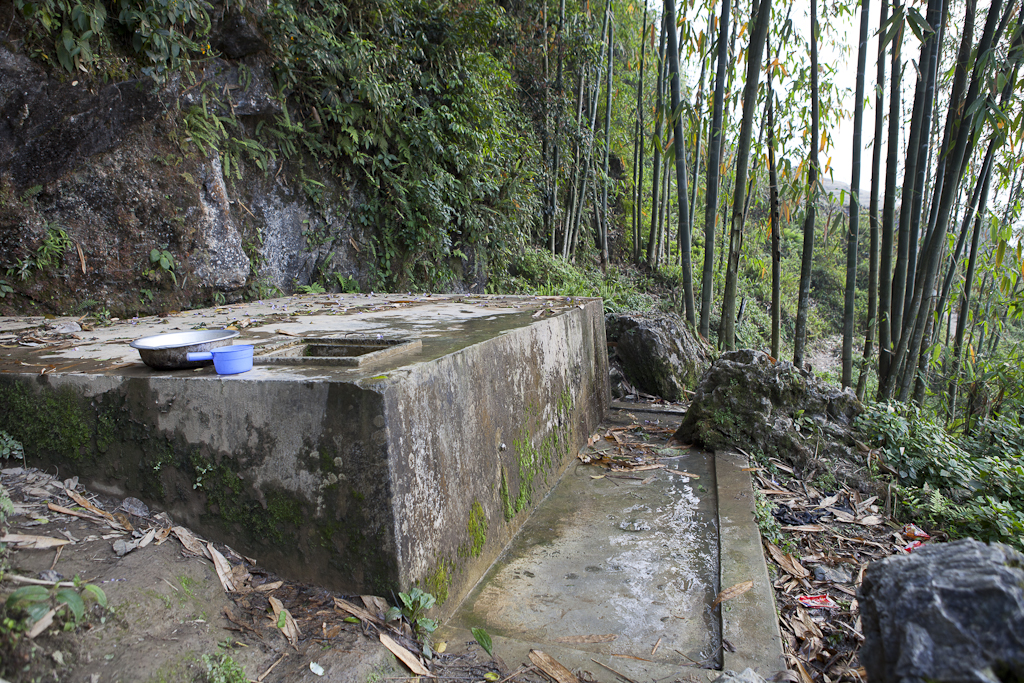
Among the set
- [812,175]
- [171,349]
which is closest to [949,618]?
[171,349]

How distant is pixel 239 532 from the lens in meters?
2.09

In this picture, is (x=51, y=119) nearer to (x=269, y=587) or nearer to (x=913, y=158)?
(x=269, y=587)

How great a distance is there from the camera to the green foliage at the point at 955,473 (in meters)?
2.87

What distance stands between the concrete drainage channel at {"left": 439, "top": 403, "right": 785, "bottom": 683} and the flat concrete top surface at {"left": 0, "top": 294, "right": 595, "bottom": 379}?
1020 mm

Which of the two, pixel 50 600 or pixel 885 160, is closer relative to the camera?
pixel 50 600

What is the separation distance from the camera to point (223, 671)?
159cm

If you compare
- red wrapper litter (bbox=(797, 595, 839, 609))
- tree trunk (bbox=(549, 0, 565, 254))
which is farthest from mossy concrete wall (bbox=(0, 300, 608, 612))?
tree trunk (bbox=(549, 0, 565, 254))

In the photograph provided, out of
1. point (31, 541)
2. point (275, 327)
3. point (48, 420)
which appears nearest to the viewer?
point (31, 541)

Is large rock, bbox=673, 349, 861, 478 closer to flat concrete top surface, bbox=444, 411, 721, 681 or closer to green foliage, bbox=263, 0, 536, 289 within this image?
flat concrete top surface, bbox=444, 411, 721, 681

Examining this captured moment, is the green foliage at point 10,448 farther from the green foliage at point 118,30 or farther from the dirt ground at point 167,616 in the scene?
the green foliage at point 118,30

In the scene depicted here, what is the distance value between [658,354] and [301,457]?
4.18m

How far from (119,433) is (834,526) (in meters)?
3.38

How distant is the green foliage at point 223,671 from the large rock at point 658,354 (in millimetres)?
4513

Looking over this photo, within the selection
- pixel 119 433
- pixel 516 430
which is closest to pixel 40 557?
pixel 119 433
